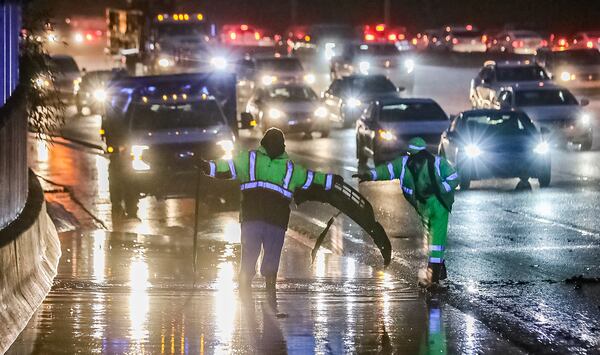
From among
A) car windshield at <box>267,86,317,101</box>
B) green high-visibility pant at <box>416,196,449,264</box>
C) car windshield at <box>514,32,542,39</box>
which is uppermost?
car windshield at <box>514,32,542,39</box>

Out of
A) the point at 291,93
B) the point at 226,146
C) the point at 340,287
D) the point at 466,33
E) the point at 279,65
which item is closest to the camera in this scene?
the point at 340,287

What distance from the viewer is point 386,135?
2777 cm

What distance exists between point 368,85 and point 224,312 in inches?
1131

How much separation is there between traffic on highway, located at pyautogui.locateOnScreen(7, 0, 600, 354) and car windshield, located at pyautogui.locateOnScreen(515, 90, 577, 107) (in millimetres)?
55

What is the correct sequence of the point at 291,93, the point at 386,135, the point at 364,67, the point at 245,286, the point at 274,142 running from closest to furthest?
the point at 274,142, the point at 245,286, the point at 386,135, the point at 291,93, the point at 364,67

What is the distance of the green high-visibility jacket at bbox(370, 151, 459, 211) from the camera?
41.3 ft

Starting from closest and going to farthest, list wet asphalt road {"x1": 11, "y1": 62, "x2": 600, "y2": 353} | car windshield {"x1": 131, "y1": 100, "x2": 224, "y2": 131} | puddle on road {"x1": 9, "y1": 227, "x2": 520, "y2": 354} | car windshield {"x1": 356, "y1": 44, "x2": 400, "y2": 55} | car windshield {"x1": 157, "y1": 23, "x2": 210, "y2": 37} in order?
puddle on road {"x1": 9, "y1": 227, "x2": 520, "y2": 354}, wet asphalt road {"x1": 11, "y1": 62, "x2": 600, "y2": 353}, car windshield {"x1": 131, "y1": 100, "x2": 224, "y2": 131}, car windshield {"x1": 157, "y1": 23, "x2": 210, "y2": 37}, car windshield {"x1": 356, "y1": 44, "x2": 400, "y2": 55}

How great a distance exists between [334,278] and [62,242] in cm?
424

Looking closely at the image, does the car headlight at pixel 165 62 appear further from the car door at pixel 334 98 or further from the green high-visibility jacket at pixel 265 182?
the green high-visibility jacket at pixel 265 182

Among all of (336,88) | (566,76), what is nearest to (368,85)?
(336,88)

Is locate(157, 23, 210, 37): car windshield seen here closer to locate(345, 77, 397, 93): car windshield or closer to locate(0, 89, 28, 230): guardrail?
locate(345, 77, 397, 93): car windshield

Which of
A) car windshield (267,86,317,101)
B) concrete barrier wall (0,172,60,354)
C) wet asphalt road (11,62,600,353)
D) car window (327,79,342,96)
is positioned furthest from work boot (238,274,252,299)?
car window (327,79,342,96)

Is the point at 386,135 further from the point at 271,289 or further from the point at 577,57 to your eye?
the point at 577,57

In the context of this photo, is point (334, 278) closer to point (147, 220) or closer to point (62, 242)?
point (62, 242)
